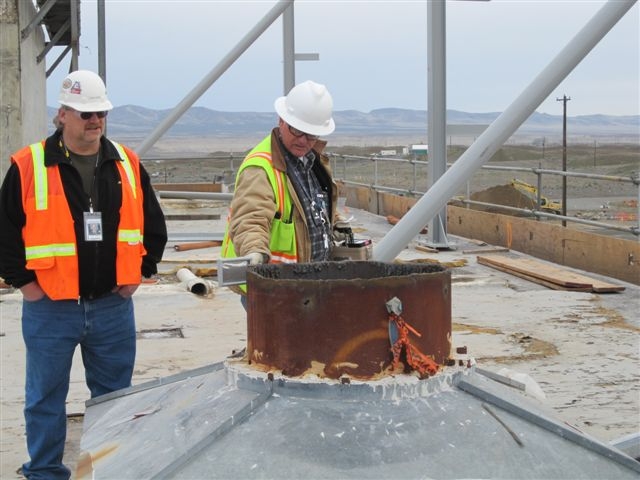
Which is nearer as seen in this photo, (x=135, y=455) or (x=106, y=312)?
(x=135, y=455)

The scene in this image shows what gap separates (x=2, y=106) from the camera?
11812mm

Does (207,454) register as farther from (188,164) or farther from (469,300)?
(188,164)

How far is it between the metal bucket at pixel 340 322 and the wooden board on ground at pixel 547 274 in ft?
23.4

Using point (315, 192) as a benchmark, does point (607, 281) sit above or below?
below

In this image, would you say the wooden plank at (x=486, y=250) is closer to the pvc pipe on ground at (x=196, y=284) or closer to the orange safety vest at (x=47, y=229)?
the pvc pipe on ground at (x=196, y=284)

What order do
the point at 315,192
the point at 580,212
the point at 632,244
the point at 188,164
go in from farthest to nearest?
the point at 188,164 < the point at 580,212 < the point at 632,244 < the point at 315,192

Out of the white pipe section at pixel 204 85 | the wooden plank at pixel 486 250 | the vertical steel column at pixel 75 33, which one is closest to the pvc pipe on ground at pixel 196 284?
the white pipe section at pixel 204 85

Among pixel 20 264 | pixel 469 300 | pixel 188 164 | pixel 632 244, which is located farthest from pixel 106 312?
pixel 188 164

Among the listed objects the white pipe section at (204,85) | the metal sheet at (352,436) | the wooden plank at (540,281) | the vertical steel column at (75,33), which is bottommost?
the wooden plank at (540,281)

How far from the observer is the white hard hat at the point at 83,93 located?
4430 millimetres

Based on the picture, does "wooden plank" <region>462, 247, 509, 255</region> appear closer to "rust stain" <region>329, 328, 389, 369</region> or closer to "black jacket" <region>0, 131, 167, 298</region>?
"black jacket" <region>0, 131, 167, 298</region>

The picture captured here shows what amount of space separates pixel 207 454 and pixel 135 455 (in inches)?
10.4

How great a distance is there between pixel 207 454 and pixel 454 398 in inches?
26.9

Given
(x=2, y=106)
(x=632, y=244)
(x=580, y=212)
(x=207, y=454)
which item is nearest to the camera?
(x=207, y=454)
